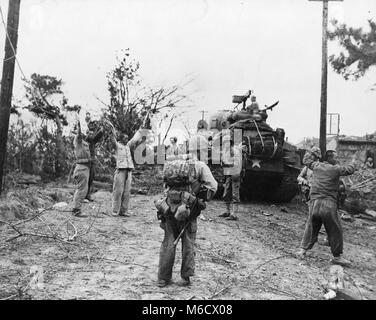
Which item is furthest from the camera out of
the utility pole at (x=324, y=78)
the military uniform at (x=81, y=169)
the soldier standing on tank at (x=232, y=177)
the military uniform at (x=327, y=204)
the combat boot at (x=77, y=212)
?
the utility pole at (x=324, y=78)

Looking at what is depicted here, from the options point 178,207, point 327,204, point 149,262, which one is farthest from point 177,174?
point 327,204

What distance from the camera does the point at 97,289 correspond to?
15.7 ft

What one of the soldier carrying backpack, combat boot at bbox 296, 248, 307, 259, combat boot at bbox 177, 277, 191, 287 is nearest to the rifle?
the soldier carrying backpack

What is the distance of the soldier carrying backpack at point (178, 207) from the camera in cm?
502

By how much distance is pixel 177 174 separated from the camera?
5039 millimetres

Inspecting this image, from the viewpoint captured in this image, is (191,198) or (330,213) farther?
(330,213)

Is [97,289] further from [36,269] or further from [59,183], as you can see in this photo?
[59,183]

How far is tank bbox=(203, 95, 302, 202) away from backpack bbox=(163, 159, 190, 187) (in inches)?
281

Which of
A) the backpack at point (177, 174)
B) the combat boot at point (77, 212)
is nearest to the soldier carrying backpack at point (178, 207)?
the backpack at point (177, 174)

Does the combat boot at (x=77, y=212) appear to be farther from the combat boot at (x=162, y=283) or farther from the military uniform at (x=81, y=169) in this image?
the combat boot at (x=162, y=283)

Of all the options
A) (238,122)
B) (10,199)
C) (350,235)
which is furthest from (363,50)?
(10,199)

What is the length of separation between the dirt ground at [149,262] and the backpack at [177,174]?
1.11 metres

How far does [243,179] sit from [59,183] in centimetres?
661

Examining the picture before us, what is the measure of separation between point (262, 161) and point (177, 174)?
8337 millimetres
